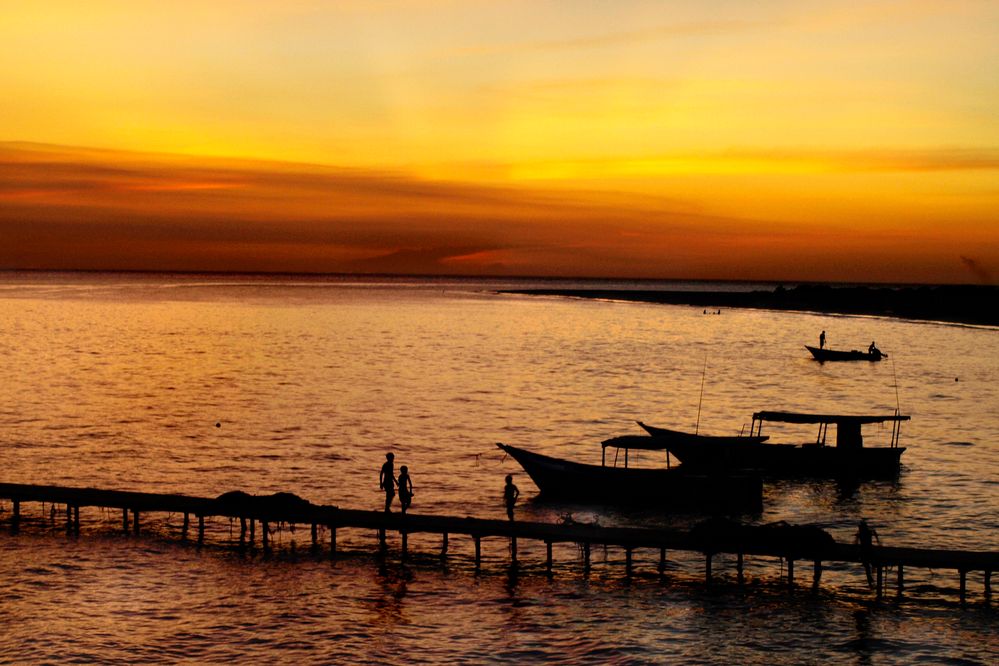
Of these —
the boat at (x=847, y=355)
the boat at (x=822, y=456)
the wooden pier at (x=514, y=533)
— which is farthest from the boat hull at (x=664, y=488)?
the boat at (x=847, y=355)

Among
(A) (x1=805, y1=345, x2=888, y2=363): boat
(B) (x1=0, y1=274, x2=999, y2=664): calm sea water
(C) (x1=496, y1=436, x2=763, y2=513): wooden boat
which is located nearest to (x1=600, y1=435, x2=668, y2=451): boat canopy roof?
(C) (x1=496, y1=436, x2=763, y2=513): wooden boat

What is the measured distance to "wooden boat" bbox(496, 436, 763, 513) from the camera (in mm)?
37281

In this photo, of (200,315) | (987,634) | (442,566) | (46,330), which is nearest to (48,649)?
(442,566)

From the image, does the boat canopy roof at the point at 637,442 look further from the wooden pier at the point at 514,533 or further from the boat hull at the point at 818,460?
the wooden pier at the point at 514,533

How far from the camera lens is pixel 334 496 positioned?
39375mm

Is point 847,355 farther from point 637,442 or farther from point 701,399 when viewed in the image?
point 637,442

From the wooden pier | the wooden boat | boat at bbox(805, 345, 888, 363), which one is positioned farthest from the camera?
boat at bbox(805, 345, 888, 363)

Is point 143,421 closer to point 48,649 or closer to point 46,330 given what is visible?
point 48,649

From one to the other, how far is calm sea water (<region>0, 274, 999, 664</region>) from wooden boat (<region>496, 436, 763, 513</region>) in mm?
972

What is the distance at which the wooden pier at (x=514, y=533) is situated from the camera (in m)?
26.7

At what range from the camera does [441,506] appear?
1486 inches

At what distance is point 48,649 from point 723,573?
1764 cm

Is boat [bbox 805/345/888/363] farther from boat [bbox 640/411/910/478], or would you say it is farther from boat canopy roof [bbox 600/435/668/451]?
boat canopy roof [bbox 600/435/668/451]

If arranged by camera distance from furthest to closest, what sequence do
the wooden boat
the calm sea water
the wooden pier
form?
1. the wooden boat
2. the wooden pier
3. the calm sea water
